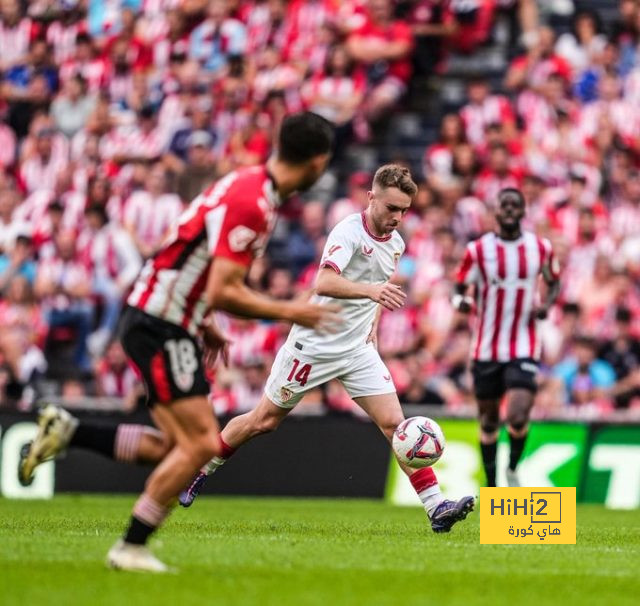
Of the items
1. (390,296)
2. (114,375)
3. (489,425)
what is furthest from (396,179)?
(114,375)

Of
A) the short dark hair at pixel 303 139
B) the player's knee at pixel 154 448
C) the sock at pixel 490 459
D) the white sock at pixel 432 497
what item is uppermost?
the short dark hair at pixel 303 139

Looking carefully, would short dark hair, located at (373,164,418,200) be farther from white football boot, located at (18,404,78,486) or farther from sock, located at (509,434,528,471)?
sock, located at (509,434,528,471)

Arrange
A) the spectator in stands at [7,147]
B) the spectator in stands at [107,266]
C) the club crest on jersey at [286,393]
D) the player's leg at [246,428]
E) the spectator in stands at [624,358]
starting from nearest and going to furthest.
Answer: the club crest on jersey at [286,393] → the player's leg at [246,428] → the spectator in stands at [624,358] → the spectator in stands at [107,266] → the spectator in stands at [7,147]

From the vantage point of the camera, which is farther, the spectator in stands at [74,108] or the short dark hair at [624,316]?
the spectator in stands at [74,108]

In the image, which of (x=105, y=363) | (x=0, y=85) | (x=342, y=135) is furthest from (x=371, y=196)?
(x=0, y=85)

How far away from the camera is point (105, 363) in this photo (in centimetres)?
1745

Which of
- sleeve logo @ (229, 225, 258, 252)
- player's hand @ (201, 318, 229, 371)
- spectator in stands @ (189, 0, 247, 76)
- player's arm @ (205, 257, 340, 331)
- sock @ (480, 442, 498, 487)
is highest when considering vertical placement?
spectator in stands @ (189, 0, 247, 76)

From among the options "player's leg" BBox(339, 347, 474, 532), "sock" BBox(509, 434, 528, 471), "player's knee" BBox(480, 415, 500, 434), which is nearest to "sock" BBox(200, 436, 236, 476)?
"player's leg" BBox(339, 347, 474, 532)

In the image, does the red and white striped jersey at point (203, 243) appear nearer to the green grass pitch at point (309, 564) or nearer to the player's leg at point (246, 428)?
the green grass pitch at point (309, 564)

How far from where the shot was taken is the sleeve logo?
21.9ft

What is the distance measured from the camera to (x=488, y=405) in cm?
1272

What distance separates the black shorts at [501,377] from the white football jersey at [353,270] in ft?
8.48

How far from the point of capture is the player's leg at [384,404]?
9.75 meters

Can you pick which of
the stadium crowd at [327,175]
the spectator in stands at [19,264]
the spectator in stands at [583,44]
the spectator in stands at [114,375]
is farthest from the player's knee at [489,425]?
the spectator in stands at [583,44]
